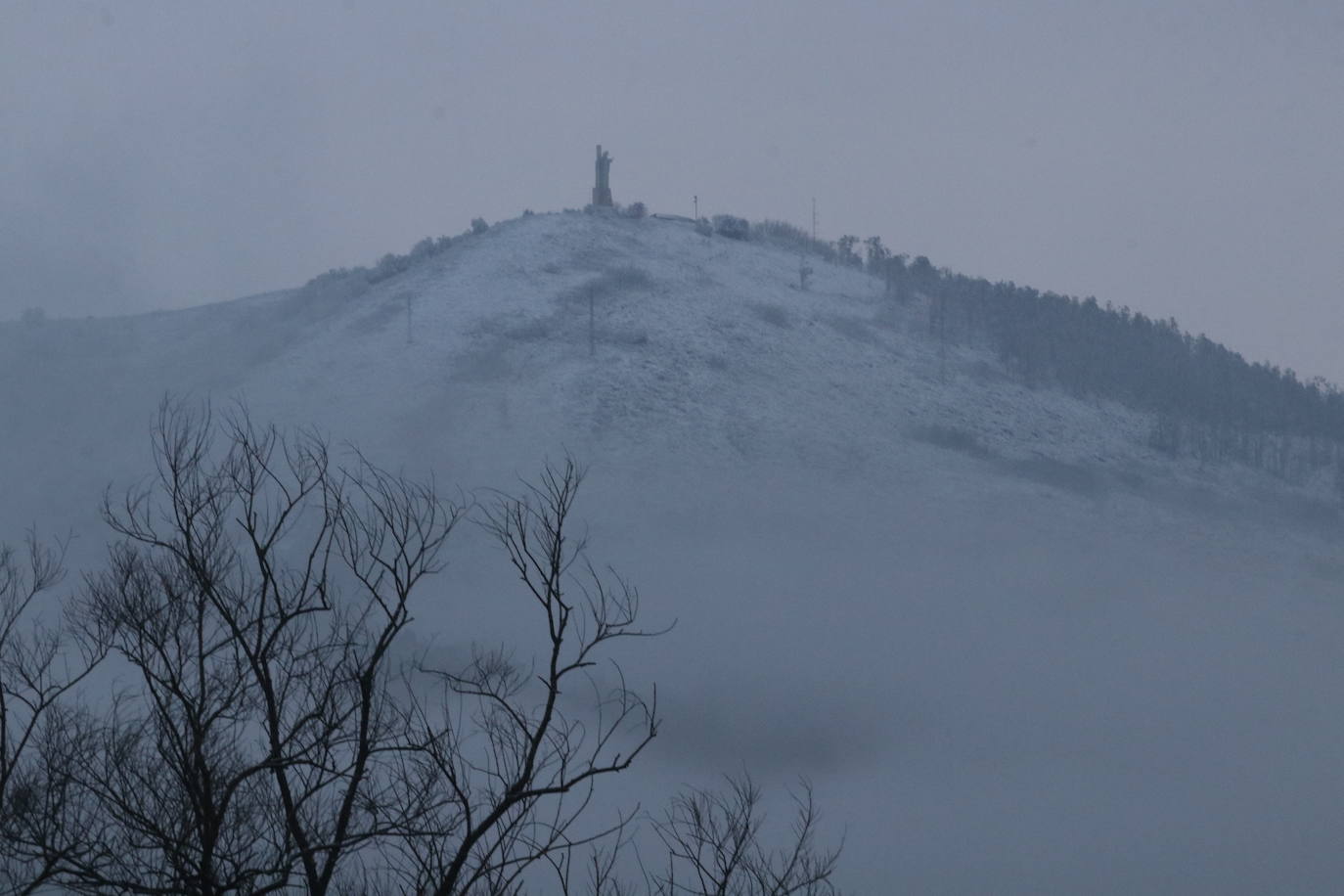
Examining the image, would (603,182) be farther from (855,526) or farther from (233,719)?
(233,719)

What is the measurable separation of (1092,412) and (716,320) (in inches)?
778

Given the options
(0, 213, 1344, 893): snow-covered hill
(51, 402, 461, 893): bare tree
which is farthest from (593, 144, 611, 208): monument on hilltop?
(51, 402, 461, 893): bare tree

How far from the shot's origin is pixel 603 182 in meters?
82.9

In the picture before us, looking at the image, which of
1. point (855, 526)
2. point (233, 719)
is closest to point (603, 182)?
point (855, 526)

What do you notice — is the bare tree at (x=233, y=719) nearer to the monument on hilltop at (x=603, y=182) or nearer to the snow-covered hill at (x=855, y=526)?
the snow-covered hill at (x=855, y=526)

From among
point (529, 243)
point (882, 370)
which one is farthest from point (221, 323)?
point (882, 370)

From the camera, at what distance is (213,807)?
662 centimetres

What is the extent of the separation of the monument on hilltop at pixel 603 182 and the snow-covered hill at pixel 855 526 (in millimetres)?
6603

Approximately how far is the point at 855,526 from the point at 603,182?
43.9 m

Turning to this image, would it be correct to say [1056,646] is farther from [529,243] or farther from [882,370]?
[529,243]

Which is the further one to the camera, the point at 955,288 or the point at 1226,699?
the point at 955,288

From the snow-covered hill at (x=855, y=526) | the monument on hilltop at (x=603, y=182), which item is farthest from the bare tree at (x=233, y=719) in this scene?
the monument on hilltop at (x=603, y=182)

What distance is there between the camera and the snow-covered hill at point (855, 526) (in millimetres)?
27516

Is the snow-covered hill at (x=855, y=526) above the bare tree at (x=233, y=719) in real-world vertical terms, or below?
below
